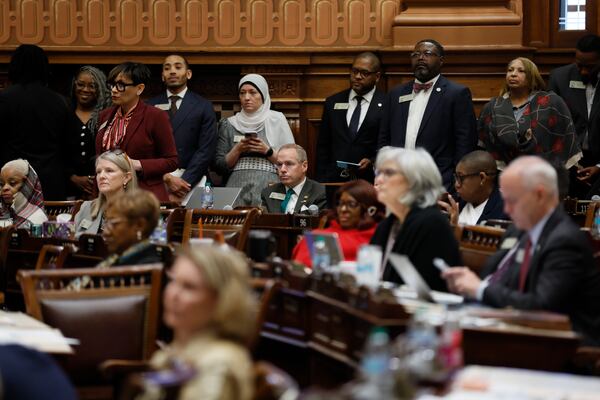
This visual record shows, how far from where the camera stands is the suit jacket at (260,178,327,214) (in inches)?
304

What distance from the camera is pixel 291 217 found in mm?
7219

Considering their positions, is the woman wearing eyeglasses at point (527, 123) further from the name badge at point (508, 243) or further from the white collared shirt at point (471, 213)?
the name badge at point (508, 243)

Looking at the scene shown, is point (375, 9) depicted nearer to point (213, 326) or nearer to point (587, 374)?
point (587, 374)

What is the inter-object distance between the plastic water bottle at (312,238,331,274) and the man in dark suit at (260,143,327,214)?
312cm

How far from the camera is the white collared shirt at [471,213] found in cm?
691

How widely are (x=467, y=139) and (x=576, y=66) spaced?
128 centimetres

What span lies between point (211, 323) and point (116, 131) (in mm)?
5477

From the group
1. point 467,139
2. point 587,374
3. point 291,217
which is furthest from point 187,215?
point 587,374

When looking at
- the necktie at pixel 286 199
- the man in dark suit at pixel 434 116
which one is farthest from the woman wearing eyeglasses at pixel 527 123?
the necktie at pixel 286 199

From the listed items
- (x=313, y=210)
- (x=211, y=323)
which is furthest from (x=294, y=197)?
(x=211, y=323)

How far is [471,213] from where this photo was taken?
6.95 m

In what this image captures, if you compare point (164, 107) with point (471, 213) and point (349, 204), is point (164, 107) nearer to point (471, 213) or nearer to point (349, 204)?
point (471, 213)

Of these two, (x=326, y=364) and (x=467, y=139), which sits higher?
(x=467, y=139)

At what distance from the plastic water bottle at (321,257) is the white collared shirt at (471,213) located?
2478 mm
